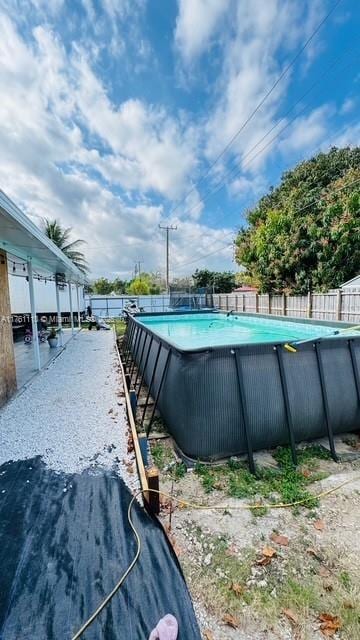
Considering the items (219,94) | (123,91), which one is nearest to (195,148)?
(219,94)

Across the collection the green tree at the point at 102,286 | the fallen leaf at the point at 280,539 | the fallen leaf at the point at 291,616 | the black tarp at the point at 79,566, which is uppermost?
the green tree at the point at 102,286

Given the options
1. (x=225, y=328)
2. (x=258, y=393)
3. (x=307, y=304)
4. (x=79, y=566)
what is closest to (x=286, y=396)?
(x=258, y=393)

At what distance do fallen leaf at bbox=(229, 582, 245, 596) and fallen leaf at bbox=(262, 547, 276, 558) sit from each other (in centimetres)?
28

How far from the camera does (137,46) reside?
8102mm

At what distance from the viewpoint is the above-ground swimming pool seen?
9.17 feet

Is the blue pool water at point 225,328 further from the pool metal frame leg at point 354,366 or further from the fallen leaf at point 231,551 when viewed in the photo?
the fallen leaf at point 231,551

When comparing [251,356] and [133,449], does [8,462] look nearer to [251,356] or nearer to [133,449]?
[133,449]

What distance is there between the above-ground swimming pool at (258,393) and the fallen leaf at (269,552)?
2.79ft

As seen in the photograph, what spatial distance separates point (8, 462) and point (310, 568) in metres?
2.64

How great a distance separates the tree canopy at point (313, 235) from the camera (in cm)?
1118

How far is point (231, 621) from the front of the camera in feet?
4.83

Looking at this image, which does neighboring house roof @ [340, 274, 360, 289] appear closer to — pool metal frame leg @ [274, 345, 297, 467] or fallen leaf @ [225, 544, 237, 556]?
pool metal frame leg @ [274, 345, 297, 467]

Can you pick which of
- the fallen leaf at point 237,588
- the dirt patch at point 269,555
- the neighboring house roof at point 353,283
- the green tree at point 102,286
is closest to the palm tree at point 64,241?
the neighboring house roof at point 353,283

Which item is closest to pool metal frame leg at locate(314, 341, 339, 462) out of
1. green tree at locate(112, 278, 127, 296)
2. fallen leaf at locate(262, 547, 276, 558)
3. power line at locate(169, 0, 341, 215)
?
fallen leaf at locate(262, 547, 276, 558)
